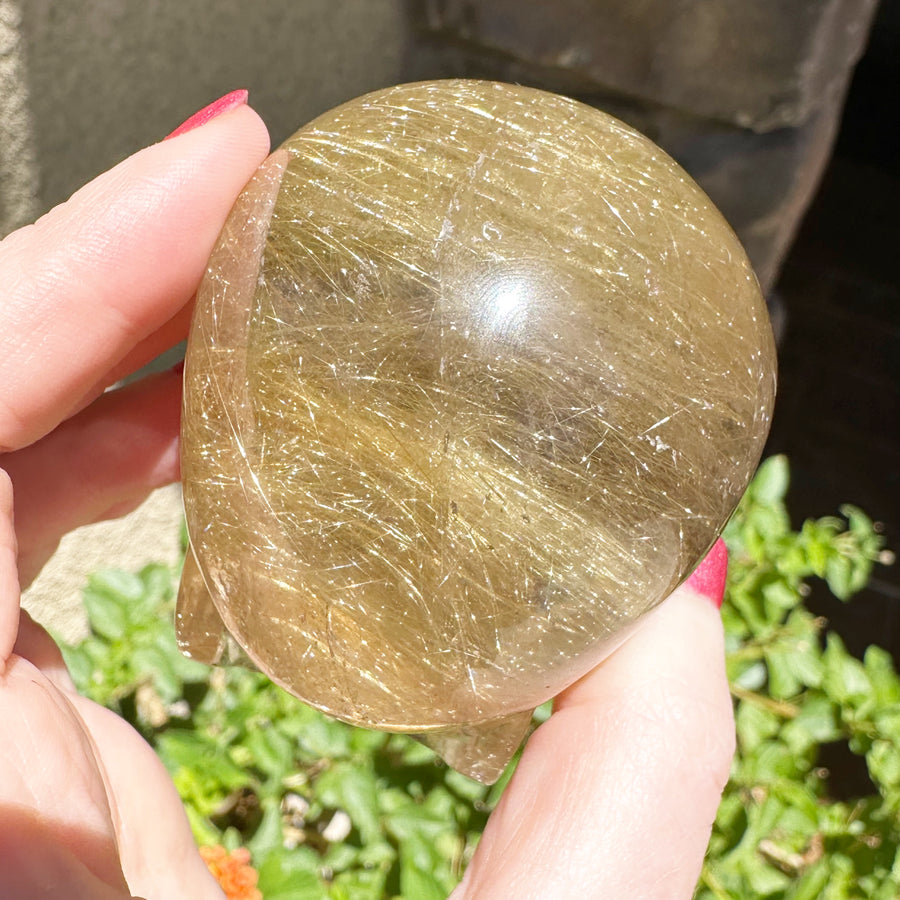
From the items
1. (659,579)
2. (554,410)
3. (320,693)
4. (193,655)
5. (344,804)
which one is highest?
(554,410)

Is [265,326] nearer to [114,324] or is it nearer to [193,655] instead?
[114,324]

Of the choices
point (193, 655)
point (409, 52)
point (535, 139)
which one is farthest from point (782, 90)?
point (193, 655)

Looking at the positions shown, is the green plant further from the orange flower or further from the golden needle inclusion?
the golden needle inclusion

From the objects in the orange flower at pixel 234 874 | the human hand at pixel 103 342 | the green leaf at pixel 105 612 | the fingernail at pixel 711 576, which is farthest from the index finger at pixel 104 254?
the fingernail at pixel 711 576

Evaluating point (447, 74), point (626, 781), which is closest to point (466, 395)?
Answer: point (626, 781)

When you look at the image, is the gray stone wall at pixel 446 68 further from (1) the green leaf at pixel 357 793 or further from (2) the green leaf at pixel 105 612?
(1) the green leaf at pixel 357 793
